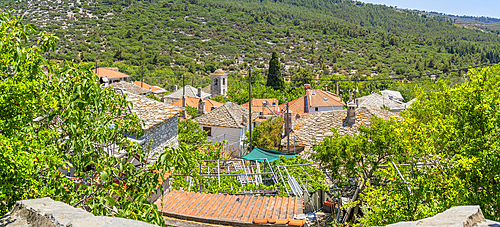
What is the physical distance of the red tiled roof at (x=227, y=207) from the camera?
673cm

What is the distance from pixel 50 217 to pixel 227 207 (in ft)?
15.5

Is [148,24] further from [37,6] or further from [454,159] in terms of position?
[454,159]

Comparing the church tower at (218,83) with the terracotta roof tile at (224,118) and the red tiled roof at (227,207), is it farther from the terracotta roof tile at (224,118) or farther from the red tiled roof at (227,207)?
the red tiled roof at (227,207)

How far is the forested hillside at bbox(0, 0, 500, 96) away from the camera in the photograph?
105 metres

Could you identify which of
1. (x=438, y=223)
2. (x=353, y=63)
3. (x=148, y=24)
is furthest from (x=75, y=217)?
(x=148, y=24)

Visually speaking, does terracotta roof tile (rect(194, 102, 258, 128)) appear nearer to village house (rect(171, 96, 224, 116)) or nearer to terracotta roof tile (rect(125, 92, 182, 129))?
village house (rect(171, 96, 224, 116))

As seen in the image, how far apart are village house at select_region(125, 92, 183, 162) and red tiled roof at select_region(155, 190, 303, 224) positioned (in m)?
5.68

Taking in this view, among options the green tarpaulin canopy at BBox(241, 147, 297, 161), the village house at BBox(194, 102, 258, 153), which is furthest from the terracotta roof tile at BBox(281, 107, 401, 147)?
the village house at BBox(194, 102, 258, 153)

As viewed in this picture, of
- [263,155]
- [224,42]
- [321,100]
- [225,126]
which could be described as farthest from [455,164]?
[224,42]

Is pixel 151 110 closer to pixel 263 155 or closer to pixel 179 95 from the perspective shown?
pixel 263 155

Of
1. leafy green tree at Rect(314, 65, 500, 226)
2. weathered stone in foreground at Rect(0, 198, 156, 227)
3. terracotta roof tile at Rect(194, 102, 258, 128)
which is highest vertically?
weathered stone in foreground at Rect(0, 198, 156, 227)

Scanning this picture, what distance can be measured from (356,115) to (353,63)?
11090 centimetres

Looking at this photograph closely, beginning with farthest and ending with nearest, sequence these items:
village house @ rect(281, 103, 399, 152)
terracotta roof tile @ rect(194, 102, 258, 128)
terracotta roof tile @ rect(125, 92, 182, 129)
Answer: terracotta roof tile @ rect(194, 102, 258, 128) → village house @ rect(281, 103, 399, 152) → terracotta roof tile @ rect(125, 92, 182, 129)

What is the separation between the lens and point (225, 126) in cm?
3055
